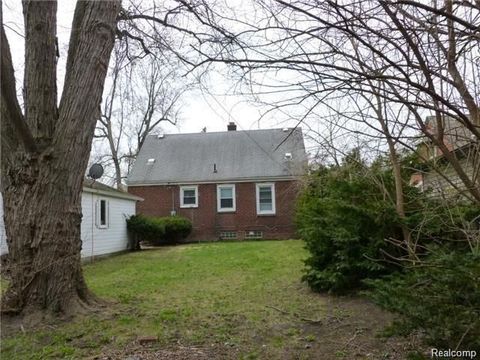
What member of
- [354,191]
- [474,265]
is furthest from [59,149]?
[474,265]

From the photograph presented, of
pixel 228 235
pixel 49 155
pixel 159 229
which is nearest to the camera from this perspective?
pixel 49 155

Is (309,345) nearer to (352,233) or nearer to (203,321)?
(203,321)

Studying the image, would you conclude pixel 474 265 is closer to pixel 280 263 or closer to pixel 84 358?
pixel 84 358

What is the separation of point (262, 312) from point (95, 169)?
30.1ft

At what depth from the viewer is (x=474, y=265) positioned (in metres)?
2.98

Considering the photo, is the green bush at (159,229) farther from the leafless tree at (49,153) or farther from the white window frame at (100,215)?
the leafless tree at (49,153)

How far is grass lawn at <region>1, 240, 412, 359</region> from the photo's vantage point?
4.49m

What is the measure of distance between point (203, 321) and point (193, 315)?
0.32 m

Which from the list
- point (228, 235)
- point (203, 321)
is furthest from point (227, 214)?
point (203, 321)

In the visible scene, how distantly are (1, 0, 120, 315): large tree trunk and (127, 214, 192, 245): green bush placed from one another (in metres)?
11.2

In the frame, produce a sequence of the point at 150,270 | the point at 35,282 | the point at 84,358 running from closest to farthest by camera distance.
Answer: the point at 84,358 → the point at 35,282 → the point at 150,270

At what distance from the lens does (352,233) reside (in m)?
6.30

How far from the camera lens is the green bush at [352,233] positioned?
6.05 meters

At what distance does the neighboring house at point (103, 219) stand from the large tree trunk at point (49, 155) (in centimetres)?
749
